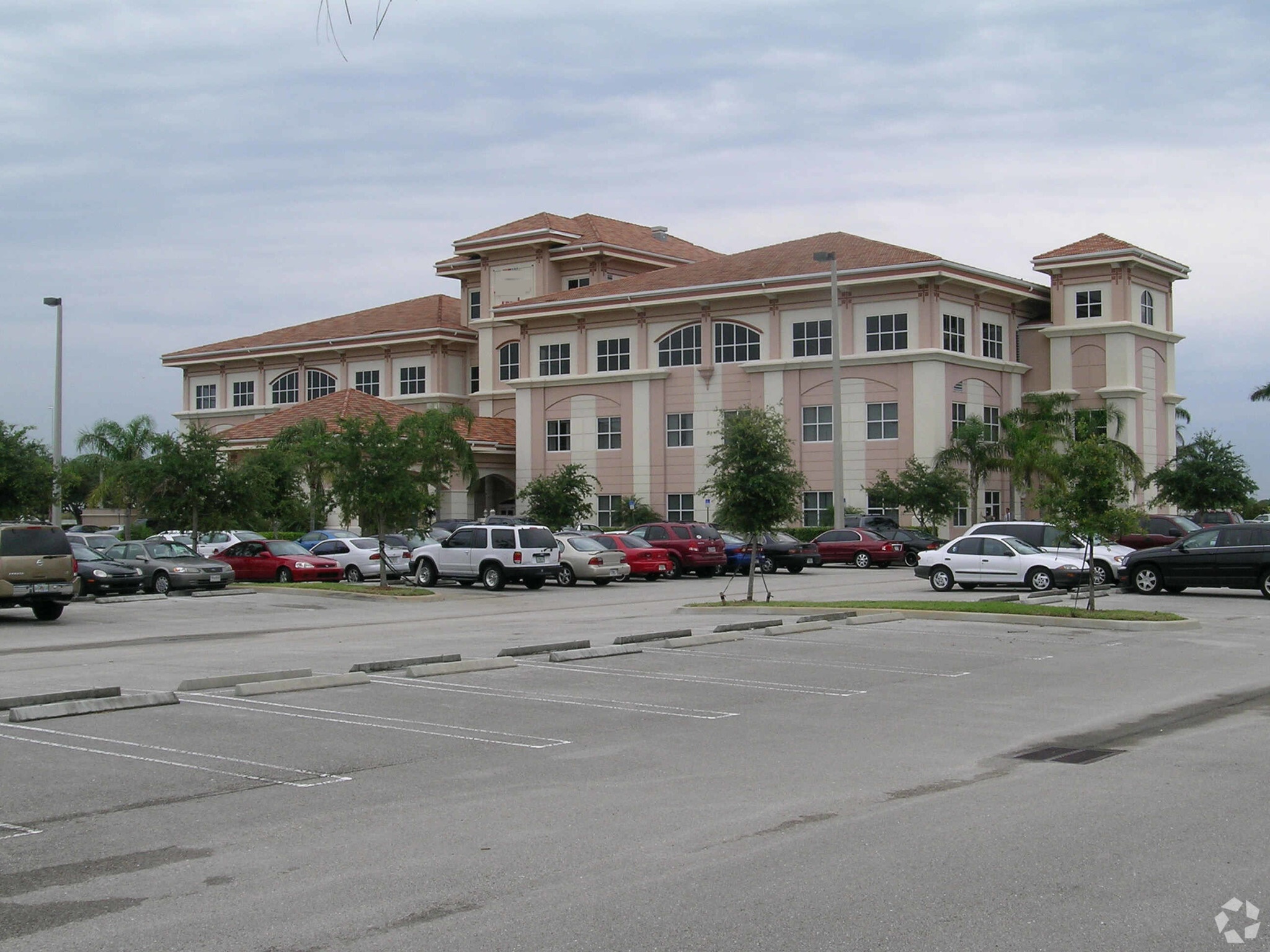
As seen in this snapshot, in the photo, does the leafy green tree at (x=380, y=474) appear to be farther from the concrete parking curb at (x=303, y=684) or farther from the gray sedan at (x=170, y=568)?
the concrete parking curb at (x=303, y=684)

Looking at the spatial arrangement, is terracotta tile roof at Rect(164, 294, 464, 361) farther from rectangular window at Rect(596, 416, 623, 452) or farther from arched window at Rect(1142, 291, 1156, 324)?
arched window at Rect(1142, 291, 1156, 324)

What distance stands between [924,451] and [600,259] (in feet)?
76.2

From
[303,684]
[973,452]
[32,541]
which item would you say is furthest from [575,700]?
[973,452]

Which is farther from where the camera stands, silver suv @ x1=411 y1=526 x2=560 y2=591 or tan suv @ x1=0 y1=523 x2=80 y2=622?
silver suv @ x1=411 y1=526 x2=560 y2=591

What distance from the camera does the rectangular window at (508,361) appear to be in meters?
74.9

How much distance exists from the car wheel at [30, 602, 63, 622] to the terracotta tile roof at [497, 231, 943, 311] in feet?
134

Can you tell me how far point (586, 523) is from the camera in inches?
2539

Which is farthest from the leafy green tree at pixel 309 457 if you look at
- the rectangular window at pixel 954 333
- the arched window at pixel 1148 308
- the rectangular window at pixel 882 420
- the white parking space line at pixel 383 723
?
the arched window at pixel 1148 308

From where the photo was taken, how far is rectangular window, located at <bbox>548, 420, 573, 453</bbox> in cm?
6888

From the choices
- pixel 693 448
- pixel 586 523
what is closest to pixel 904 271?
pixel 693 448

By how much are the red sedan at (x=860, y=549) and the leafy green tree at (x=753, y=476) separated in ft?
61.2

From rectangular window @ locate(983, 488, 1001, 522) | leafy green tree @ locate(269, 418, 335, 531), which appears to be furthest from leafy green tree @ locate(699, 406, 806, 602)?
rectangular window @ locate(983, 488, 1001, 522)

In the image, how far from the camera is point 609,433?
67688mm

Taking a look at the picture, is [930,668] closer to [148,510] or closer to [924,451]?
[148,510]
